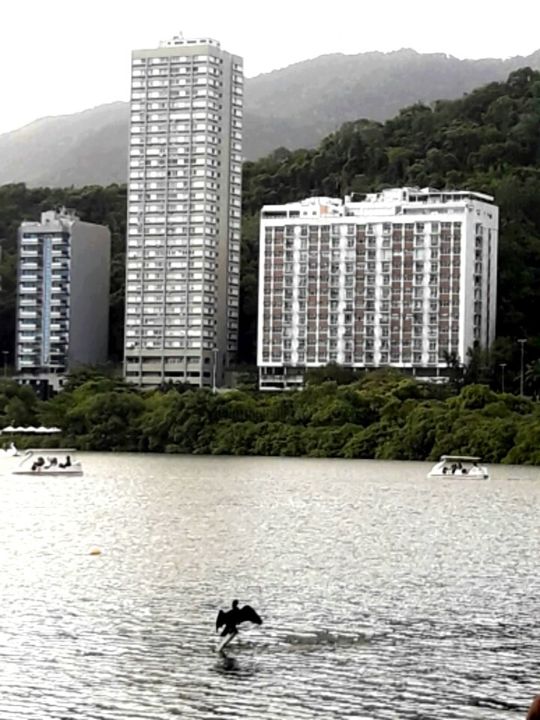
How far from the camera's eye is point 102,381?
176 metres

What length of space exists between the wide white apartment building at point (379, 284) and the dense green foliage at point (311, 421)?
23.2m

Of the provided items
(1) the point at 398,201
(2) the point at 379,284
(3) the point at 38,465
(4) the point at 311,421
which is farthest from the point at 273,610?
(1) the point at 398,201

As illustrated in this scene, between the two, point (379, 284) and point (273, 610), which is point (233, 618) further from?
point (379, 284)

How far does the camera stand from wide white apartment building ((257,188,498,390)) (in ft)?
618

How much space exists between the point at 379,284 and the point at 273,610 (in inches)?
6094

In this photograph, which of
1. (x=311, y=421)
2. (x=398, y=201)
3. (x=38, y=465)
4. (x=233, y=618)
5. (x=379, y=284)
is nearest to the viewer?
(x=233, y=618)

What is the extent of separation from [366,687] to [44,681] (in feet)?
19.7

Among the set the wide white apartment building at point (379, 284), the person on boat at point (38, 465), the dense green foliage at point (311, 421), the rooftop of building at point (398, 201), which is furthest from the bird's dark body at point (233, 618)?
the rooftop of building at point (398, 201)

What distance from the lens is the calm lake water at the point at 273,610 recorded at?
100ft

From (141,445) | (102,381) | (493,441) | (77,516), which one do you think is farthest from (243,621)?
(102,381)

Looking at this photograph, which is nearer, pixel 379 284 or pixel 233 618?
pixel 233 618

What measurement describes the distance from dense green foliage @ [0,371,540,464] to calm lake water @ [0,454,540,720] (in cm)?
5296

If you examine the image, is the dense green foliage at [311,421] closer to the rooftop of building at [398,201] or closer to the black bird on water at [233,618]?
the rooftop of building at [398,201]

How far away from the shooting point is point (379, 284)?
195 m
